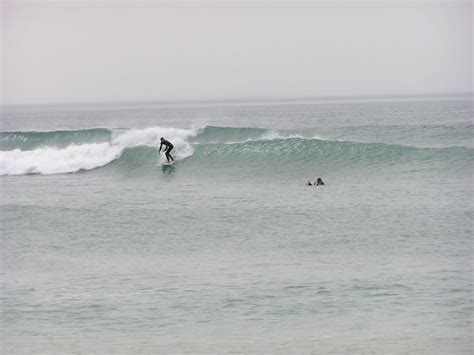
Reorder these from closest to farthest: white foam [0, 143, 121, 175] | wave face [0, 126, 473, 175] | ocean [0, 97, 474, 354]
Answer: ocean [0, 97, 474, 354]
wave face [0, 126, 473, 175]
white foam [0, 143, 121, 175]

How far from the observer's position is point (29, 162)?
3052 centimetres

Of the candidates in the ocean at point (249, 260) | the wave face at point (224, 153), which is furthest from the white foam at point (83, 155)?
Answer: the ocean at point (249, 260)

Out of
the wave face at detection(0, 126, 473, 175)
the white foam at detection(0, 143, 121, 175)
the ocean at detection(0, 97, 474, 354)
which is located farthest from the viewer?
the white foam at detection(0, 143, 121, 175)

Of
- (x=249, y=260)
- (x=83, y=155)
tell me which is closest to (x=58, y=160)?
(x=83, y=155)

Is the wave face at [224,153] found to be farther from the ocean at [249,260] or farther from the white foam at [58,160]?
the ocean at [249,260]

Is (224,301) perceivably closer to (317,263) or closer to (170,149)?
(317,263)

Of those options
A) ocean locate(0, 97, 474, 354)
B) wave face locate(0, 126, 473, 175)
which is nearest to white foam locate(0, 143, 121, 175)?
wave face locate(0, 126, 473, 175)

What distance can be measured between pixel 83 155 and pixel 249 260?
1962 cm

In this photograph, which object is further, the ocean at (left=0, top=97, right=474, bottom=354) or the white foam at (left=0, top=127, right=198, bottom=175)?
the white foam at (left=0, top=127, right=198, bottom=175)

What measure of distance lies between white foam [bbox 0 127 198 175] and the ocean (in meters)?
3.91

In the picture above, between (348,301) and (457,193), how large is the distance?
941 centimetres

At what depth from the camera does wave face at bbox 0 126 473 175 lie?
82.7 ft

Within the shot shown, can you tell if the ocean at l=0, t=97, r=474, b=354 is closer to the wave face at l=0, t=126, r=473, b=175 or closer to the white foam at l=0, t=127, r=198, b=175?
the wave face at l=0, t=126, r=473, b=175

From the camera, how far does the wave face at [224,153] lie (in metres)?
25.2
